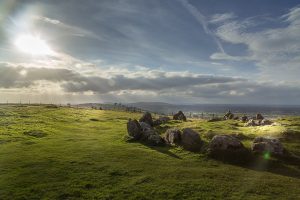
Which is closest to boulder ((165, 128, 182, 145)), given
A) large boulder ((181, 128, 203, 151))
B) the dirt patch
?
large boulder ((181, 128, 203, 151))

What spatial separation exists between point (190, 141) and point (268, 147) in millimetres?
13113

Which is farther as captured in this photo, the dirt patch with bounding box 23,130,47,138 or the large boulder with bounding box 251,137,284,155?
the dirt patch with bounding box 23,130,47,138

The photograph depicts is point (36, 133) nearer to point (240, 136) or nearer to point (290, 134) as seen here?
point (240, 136)

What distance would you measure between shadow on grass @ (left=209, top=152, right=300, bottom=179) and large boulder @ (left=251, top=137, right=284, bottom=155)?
1.08 metres

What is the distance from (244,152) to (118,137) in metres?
28.7

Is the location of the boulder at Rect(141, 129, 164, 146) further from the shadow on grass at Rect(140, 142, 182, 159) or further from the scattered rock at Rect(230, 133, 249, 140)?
the scattered rock at Rect(230, 133, 249, 140)

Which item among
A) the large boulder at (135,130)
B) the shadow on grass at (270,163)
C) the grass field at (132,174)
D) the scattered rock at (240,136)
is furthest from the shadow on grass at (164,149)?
the scattered rock at (240,136)

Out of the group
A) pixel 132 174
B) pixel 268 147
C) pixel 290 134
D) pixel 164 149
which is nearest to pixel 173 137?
pixel 164 149

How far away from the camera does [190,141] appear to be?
51.9m

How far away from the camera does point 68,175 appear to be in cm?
3516

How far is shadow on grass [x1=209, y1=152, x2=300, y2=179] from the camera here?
41.2 metres

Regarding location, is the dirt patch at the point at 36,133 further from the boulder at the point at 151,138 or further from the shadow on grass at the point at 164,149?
the shadow on grass at the point at 164,149

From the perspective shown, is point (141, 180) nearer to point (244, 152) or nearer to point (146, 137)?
point (244, 152)

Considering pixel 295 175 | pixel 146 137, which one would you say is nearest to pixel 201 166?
pixel 295 175
